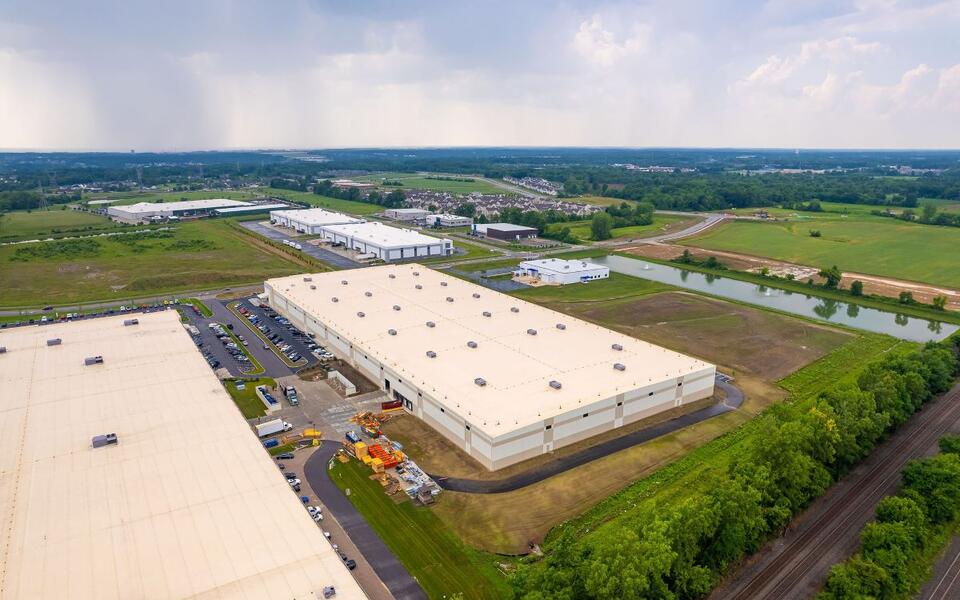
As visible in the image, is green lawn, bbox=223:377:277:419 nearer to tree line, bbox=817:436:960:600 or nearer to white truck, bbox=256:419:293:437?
white truck, bbox=256:419:293:437

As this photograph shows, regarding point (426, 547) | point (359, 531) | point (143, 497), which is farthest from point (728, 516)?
point (143, 497)

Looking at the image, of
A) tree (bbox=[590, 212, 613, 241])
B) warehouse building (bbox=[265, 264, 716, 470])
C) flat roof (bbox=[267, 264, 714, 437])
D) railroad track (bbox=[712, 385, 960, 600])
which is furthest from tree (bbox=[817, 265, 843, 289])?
flat roof (bbox=[267, 264, 714, 437])

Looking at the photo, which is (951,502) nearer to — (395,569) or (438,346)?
(395,569)

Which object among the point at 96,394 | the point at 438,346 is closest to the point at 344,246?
the point at 438,346

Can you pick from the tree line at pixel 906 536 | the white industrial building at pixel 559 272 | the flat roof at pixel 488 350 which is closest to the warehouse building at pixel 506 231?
the white industrial building at pixel 559 272

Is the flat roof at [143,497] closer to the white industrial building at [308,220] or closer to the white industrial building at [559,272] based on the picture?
the white industrial building at [559,272]

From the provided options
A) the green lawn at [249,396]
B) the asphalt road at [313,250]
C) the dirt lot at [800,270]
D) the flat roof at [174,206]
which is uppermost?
the flat roof at [174,206]

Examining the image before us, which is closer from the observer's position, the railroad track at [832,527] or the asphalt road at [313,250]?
the railroad track at [832,527]
